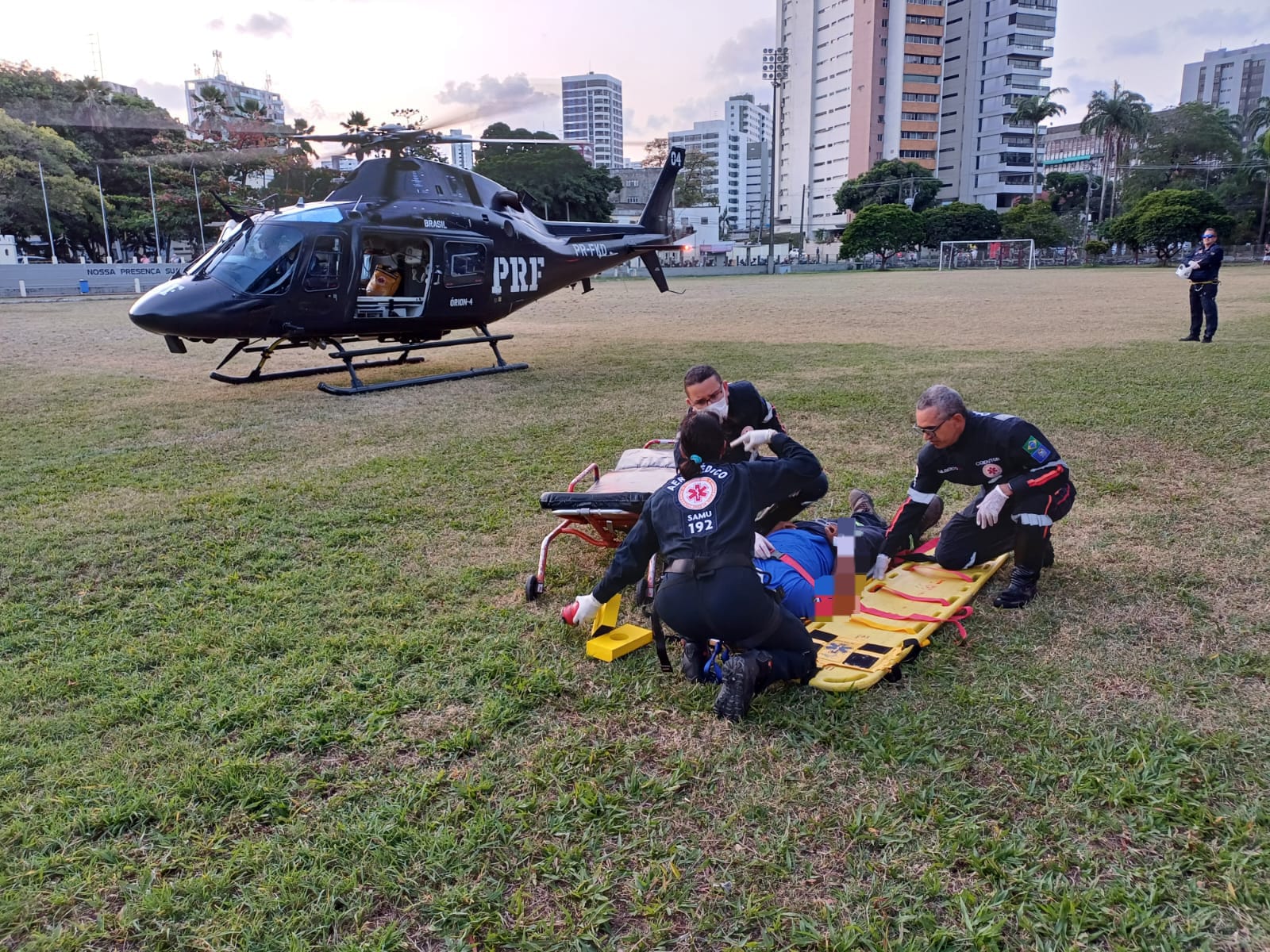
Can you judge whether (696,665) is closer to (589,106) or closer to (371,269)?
(371,269)

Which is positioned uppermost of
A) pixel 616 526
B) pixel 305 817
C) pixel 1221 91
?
pixel 1221 91

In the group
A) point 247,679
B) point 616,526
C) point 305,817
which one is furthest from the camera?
point 616,526

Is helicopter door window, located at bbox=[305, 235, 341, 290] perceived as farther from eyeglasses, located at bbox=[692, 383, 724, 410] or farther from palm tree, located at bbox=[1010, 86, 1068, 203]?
palm tree, located at bbox=[1010, 86, 1068, 203]

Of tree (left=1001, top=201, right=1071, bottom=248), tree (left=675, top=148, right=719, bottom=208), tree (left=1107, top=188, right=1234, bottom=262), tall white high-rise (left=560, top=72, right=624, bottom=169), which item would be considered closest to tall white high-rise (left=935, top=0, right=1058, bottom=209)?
tree (left=1001, top=201, right=1071, bottom=248)

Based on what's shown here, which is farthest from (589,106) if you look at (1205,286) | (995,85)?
(1205,286)

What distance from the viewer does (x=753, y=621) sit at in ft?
11.1

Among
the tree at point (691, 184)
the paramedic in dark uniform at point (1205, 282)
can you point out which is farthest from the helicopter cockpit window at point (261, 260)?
the tree at point (691, 184)

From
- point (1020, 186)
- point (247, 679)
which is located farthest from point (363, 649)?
point (1020, 186)

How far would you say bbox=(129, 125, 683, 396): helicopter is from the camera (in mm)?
Result: 10516

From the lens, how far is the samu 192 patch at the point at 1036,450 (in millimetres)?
4449

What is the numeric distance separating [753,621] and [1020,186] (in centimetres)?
11854

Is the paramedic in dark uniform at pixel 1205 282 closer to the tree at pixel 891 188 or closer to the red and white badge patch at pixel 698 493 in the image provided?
Result: the red and white badge patch at pixel 698 493

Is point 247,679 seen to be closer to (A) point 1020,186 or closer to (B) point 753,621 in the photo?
(B) point 753,621

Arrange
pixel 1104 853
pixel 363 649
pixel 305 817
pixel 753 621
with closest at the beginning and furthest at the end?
1. pixel 1104 853
2. pixel 305 817
3. pixel 753 621
4. pixel 363 649
